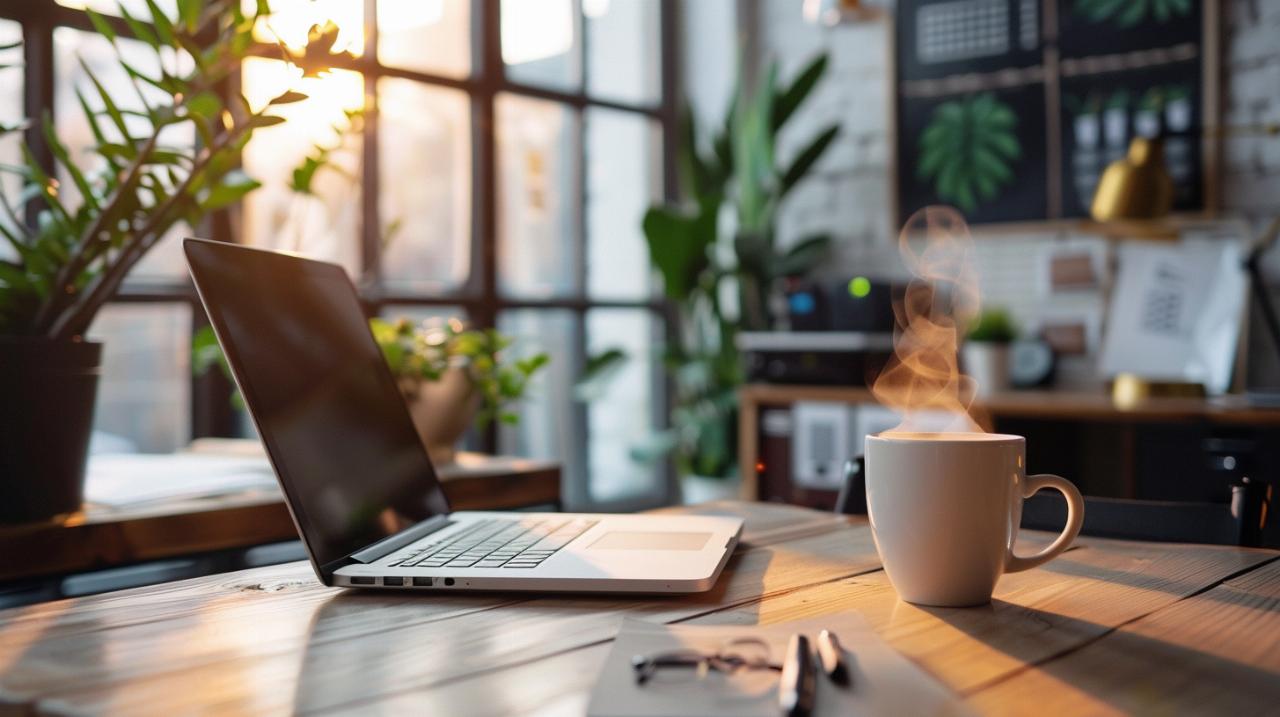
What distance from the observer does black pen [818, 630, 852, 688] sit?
550 mm

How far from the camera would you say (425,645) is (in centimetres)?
64

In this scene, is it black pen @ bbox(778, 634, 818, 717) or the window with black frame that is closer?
black pen @ bbox(778, 634, 818, 717)

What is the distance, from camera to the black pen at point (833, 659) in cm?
55

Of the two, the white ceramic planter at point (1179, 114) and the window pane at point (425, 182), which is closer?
the white ceramic planter at point (1179, 114)

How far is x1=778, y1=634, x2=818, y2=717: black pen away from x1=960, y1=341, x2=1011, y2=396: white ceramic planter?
2.76 m

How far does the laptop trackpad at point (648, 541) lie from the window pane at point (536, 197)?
2.72 m

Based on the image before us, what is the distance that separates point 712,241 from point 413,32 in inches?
44.9

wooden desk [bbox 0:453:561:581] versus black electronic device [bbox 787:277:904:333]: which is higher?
black electronic device [bbox 787:277:904:333]

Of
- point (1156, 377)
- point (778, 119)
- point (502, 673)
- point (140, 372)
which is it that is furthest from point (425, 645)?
point (778, 119)

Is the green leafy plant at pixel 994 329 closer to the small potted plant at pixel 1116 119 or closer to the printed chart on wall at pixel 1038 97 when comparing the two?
the printed chart on wall at pixel 1038 97

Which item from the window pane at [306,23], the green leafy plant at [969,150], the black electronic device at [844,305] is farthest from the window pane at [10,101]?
the green leafy plant at [969,150]

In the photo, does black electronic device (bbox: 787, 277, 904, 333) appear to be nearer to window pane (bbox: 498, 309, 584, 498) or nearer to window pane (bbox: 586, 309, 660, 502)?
window pane (bbox: 586, 309, 660, 502)

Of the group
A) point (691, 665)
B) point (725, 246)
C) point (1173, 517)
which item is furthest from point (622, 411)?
point (691, 665)

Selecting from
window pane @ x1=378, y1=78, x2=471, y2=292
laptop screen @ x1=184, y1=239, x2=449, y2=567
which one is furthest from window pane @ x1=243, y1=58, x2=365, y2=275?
laptop screen @ x1=184, y1=239, x2=449, y2=567
